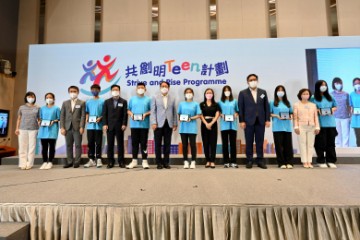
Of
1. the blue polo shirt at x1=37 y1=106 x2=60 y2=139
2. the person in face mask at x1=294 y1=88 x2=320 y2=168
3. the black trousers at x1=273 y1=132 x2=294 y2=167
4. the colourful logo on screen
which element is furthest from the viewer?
the colourful logo on screen

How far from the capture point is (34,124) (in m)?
3.16

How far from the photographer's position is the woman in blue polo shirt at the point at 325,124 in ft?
9.84

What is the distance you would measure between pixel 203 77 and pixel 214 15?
2.03 metres

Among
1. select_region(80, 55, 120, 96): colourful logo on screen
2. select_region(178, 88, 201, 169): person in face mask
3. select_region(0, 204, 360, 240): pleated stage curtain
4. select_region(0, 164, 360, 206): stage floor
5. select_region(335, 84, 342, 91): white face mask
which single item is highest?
select_region(80, 55, 120, 96): colourful logo on screen

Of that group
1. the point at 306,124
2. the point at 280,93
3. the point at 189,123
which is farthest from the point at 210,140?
the point at 306,124

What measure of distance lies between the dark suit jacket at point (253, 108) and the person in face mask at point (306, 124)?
1.32 ft

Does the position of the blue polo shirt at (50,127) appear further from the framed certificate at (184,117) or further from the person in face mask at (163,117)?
the framed certificate at (184,117)

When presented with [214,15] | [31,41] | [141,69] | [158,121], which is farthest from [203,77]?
[31,41]

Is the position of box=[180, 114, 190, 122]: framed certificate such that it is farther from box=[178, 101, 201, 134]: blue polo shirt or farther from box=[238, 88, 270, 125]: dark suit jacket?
box=[238, 88, 270, 125]: dark suit jacket

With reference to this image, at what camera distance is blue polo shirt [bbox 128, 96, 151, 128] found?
3.08m

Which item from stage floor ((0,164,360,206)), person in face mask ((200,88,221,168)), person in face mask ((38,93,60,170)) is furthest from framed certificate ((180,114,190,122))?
person in face mask ((38,93,60,170))

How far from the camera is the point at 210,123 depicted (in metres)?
3.03

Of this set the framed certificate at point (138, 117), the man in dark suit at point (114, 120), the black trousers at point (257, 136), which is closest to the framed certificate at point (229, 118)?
the black trousers at point (257, 136)

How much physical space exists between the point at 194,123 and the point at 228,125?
0.47 m
